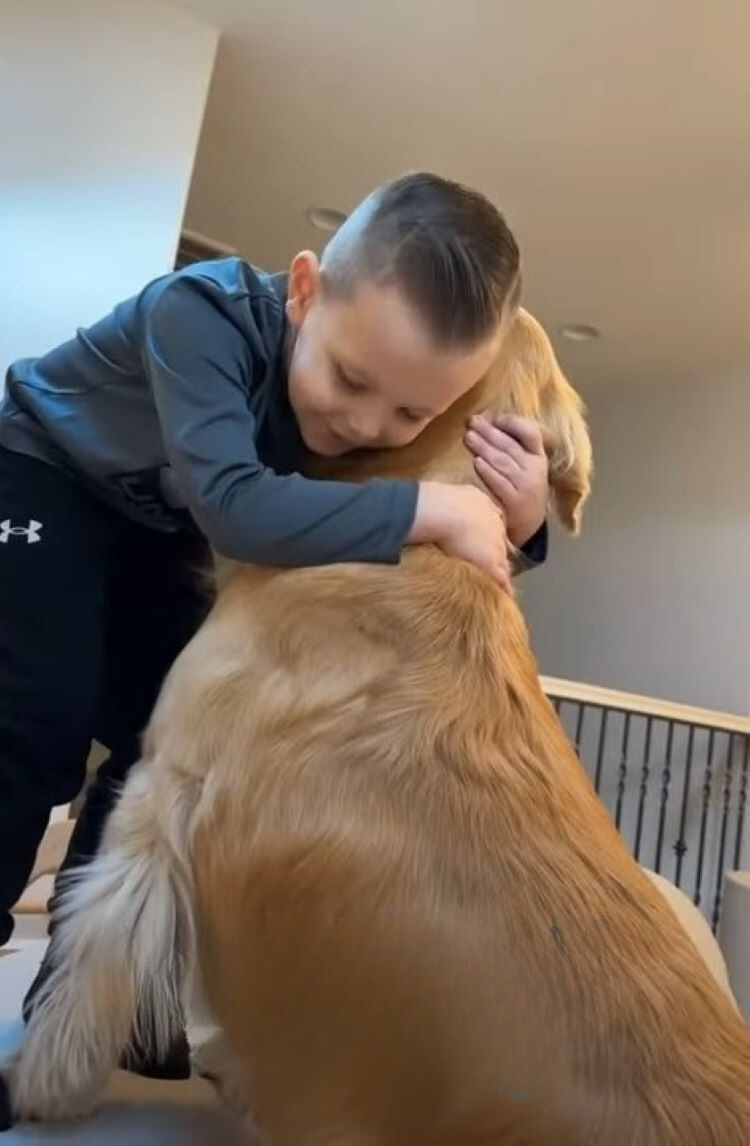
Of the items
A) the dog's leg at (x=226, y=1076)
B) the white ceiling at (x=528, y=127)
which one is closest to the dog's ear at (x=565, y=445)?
the dog's leg at (x=226, y=1076)

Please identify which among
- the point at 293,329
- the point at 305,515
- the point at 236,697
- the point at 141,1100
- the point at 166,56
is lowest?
the point at 141,1100

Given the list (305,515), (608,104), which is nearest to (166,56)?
(608,104)

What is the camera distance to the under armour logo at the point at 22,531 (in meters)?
1.14

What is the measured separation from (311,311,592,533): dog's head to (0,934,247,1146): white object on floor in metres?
0.61

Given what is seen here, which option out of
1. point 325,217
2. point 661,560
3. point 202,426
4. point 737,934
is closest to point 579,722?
point 737,934

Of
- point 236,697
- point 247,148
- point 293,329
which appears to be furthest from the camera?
point 247,148

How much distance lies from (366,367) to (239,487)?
14 cm

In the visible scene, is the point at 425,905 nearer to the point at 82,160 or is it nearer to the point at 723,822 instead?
the point at 82,160

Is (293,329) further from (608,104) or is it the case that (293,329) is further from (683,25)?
(608,104)

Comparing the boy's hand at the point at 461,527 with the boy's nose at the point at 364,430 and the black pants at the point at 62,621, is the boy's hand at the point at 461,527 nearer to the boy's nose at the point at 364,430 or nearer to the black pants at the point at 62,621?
the boy's nose at the point at 364,430

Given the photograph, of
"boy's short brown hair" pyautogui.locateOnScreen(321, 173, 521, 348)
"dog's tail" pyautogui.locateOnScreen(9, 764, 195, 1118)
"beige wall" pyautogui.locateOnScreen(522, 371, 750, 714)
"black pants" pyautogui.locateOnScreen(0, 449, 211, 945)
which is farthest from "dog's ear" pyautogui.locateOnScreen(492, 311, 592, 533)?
"beige wall" pyautogui.locateOnScreen(522, 371, 750, 714)

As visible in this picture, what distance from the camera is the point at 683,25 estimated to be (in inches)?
102

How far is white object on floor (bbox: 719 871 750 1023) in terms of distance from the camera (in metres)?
3.02

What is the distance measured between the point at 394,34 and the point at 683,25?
2.17 ft
